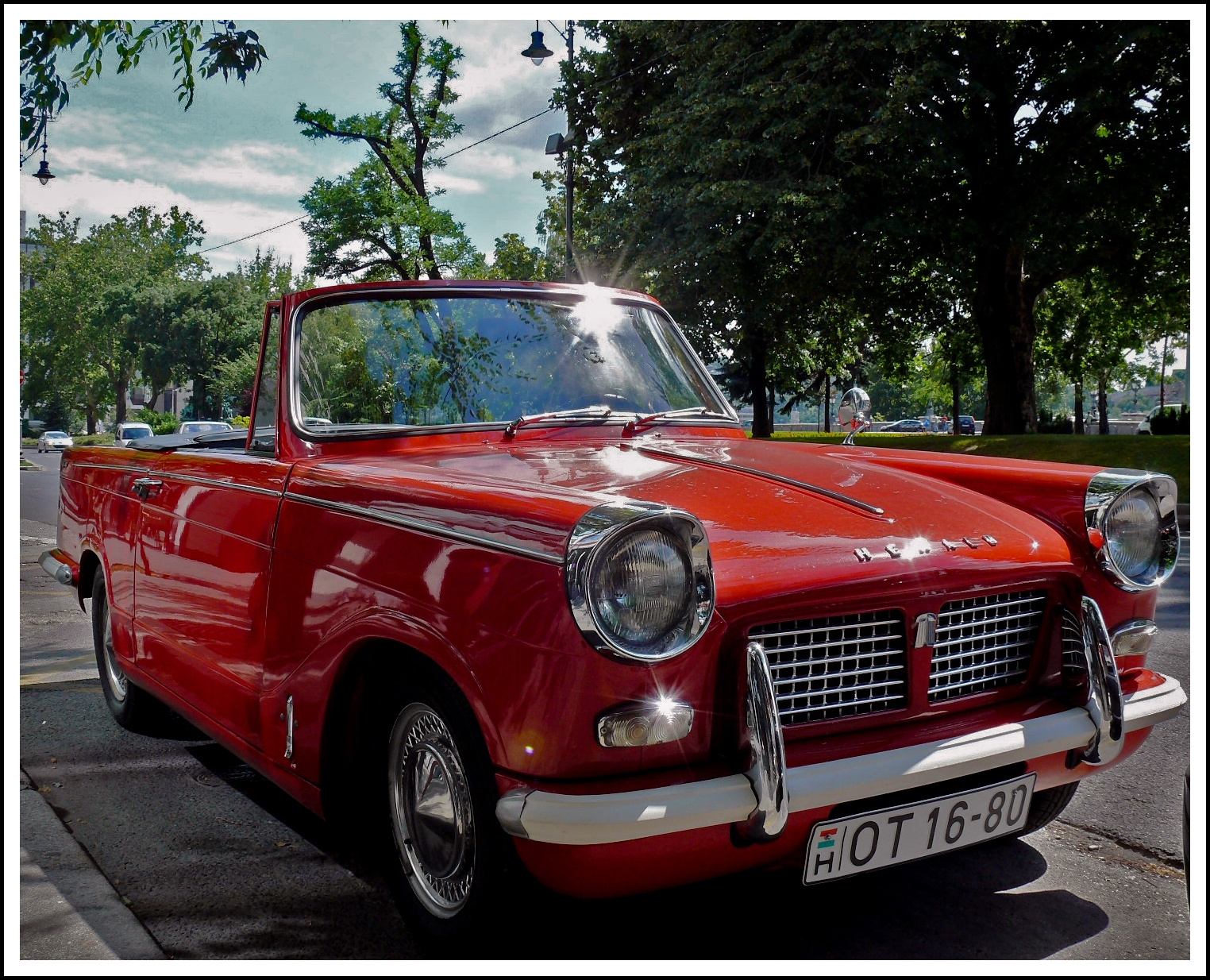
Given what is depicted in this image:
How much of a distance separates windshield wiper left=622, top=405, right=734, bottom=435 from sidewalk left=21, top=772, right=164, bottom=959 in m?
2.01

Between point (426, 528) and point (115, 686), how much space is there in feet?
9.68

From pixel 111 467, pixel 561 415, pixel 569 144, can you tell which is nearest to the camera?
pixel 561 415

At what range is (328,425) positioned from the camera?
3342 mm

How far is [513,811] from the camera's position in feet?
6.61

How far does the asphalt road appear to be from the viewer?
2.54 meters

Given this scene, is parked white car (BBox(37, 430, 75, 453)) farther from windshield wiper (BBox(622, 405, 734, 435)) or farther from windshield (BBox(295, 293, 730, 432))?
windshield wiper (BBox(622, 405, 734, 435))

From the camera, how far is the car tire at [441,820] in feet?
7.14

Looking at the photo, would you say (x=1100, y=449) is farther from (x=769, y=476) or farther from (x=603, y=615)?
(x=603, y=615)

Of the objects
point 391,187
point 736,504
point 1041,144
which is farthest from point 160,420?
point 736,504

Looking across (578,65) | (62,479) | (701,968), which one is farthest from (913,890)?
(578,65)

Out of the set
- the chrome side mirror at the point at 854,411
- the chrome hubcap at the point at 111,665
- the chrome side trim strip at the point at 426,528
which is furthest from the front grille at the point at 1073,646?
the chrome hubcap at the point at 111,665

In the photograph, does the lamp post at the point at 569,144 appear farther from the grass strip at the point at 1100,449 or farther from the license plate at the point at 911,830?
the license plate at the point at 911,830

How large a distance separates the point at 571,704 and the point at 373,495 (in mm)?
871

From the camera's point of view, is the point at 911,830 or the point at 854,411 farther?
the point at 854,411
